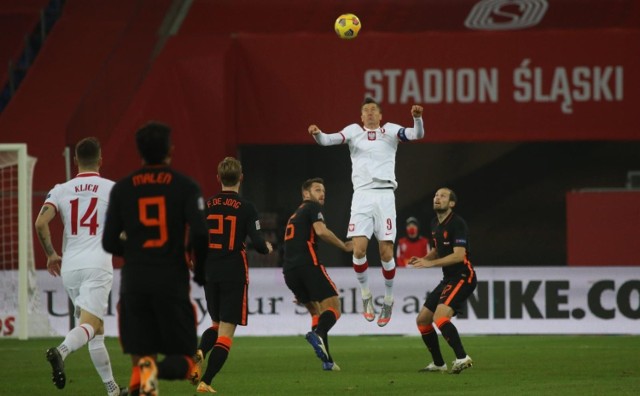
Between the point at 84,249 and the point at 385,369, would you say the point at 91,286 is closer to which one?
the point at 84,249

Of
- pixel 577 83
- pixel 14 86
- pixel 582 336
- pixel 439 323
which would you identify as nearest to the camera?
pixel 439 323

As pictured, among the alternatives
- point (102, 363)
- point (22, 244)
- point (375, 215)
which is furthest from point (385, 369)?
point (22, 244)

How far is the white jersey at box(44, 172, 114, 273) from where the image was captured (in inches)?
375

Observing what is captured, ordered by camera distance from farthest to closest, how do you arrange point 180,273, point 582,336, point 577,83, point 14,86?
1. point 14,86
2. point 577,83
3. point 582,336
4. point 180,273

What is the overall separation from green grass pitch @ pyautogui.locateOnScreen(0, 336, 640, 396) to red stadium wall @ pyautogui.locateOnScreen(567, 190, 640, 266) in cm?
259

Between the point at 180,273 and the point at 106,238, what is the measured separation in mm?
505

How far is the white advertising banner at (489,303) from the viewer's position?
19.1 metres

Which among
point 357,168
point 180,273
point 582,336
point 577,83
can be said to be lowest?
point 582,336

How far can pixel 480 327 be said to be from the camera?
1919 cm

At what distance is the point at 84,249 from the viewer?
9625 millimetres

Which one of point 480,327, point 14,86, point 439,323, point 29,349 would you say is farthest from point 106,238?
point 14,86

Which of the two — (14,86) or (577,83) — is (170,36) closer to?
(14,86)

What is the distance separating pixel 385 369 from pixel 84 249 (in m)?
4.69

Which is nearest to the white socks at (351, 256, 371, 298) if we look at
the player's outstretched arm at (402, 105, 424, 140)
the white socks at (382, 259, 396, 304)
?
the white socks at (382, 259, 396, 304)
